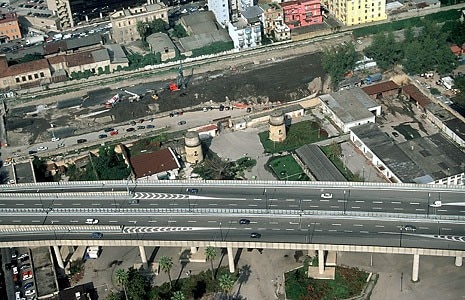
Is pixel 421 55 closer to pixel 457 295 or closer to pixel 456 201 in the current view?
pixel 456 201

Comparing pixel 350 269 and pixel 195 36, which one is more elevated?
pixel 195 36

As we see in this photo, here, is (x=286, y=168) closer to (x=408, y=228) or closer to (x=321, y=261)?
(x=321, y=261)

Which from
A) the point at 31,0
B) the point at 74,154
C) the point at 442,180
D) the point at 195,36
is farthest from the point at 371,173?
the point at 31,0

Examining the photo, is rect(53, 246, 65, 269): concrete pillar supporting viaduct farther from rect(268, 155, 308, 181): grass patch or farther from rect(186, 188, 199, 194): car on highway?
rect(268, 155, 308, 181): grass patch

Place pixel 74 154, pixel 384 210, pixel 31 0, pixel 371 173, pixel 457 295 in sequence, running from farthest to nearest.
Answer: pixel 31 0
pixel 74 154
pixel 371 173
pixel 384 210
pixel 457 295

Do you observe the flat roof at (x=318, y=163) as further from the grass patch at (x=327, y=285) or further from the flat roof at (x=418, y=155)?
the grass patch at (x=327, y=285)

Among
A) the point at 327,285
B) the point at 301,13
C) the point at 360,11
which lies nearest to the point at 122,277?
the point at 327,285

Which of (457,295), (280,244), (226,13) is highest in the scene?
(226,13)
